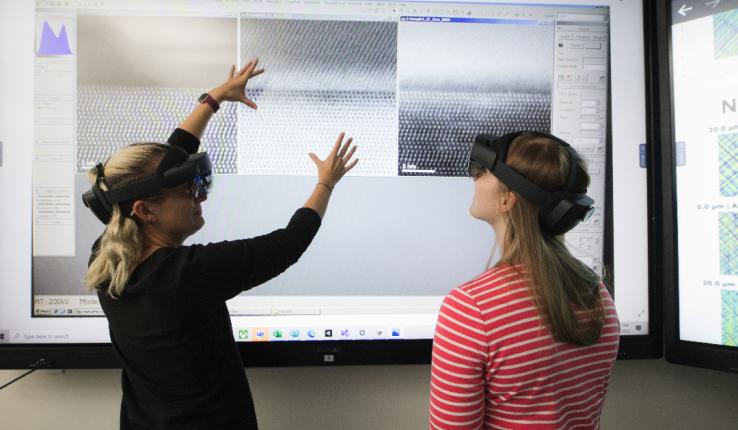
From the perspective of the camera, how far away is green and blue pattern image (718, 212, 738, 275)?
1.48 metres

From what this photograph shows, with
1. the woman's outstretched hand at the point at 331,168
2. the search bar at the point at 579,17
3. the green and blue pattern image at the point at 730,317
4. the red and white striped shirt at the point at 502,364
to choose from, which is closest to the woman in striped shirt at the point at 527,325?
the red and white striped shirt at the point at 502,364

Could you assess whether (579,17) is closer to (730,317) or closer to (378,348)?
(730,317)

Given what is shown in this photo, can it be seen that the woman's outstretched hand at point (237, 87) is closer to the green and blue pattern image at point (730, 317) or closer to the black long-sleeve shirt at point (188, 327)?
the black long-sleeve shirt at point (188, 327)

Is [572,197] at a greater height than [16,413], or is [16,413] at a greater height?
[572,197]

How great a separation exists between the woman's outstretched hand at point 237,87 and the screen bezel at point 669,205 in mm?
1381

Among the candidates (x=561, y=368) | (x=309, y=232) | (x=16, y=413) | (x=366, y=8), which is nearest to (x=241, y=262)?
(x=309, y=232)

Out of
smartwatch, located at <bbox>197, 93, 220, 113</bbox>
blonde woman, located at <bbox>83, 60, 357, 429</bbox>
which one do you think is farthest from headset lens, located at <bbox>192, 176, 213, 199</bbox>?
smartwatch, located at <bbox>197, 93, 220, 113</bbox>

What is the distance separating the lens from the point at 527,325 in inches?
37.6

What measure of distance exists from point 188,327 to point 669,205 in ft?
5.16

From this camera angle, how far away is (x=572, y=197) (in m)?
0.98

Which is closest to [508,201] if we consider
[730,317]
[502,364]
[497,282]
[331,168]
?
[497,282]

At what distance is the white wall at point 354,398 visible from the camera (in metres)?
1.64

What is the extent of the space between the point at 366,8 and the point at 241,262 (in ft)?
3.37

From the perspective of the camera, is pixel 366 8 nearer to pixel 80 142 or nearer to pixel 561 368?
pixel 80 142
